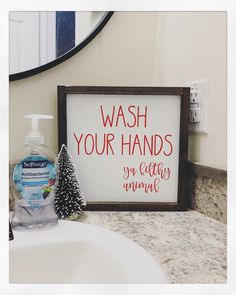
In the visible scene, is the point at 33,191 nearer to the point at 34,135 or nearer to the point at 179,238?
the point at 34,135

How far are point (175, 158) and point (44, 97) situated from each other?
24cm

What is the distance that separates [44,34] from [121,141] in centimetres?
21

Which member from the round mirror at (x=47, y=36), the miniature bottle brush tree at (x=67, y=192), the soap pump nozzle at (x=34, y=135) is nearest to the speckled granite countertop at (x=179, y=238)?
the miniature bottle brush tree at (x=67, y=192)

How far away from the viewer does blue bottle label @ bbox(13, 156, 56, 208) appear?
0.48 metres

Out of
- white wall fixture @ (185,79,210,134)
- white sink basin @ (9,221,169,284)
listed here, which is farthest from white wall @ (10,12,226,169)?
white sink basin @ (9,221,169,284)

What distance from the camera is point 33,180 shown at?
19.0 inches

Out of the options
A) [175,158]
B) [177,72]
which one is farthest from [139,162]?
[177,72]

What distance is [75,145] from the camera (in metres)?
0.56

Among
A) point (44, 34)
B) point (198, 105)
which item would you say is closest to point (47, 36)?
point (44, 34)

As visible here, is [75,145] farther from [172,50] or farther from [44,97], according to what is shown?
[172,50]

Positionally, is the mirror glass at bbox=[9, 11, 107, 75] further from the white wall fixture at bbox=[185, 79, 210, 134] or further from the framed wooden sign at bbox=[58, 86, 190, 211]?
the white wall fixture at bbox=[185, 79, 210, 134]

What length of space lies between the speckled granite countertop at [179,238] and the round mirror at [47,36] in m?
0.26

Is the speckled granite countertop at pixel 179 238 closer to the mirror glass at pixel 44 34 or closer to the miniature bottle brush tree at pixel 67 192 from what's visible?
the miniature bottle brush tree at pixel 67 192

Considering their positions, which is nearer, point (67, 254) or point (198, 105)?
point (67, 254)
